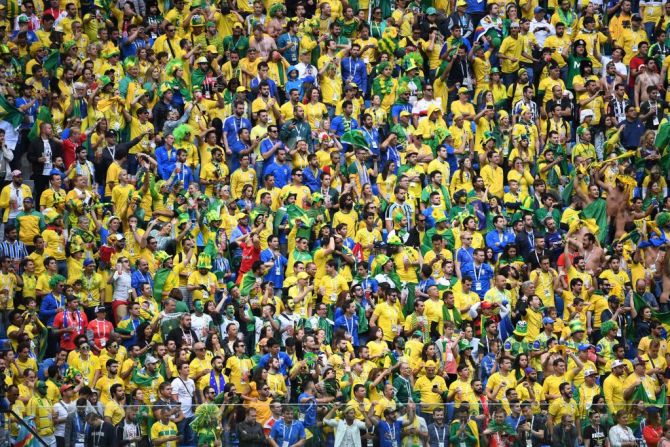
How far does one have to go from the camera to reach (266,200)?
1024 inches

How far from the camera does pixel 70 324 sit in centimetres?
2353

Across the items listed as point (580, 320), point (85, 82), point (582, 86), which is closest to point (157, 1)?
point (85, 82)

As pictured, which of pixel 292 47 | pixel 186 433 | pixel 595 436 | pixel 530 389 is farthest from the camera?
pixel 292 47

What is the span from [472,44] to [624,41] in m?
2.76

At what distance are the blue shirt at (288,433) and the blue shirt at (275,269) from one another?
4095mm

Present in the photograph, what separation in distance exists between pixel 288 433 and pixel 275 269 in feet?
14.2

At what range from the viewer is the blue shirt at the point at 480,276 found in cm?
2567

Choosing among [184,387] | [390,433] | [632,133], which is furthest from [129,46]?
[390,433]

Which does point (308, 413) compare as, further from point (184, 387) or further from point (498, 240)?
point (498, 240)

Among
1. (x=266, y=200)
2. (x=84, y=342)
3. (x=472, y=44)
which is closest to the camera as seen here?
(x=84, y=342)

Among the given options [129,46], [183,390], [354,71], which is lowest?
[183,390]

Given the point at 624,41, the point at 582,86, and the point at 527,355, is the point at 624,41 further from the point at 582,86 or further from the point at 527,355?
the point at 527,355

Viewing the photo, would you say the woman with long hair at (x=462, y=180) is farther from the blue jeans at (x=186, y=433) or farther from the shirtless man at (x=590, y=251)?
the blue jeans at (x=186, y=433)

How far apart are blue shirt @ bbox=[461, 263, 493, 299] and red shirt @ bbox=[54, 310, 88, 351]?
Answer: 5759mm
